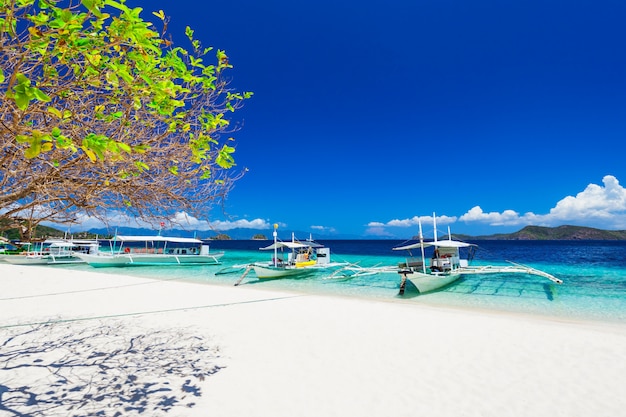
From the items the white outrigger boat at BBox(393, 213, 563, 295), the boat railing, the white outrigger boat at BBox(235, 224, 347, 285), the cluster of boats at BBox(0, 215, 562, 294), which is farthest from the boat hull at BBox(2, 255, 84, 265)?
the white outrigger boat at BBox(393, 213, 563, 295)

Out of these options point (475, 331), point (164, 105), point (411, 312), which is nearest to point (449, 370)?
point (475, 331)

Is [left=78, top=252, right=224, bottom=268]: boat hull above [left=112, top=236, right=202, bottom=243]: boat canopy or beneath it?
beneath

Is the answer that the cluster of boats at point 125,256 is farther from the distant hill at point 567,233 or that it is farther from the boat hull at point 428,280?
the distant hill at point 567,233

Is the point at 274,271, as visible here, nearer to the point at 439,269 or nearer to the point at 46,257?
the point at 439,269

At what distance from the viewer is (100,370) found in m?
5.24

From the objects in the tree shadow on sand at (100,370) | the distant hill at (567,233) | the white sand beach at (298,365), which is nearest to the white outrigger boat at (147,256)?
the white sand beach at (298,365)

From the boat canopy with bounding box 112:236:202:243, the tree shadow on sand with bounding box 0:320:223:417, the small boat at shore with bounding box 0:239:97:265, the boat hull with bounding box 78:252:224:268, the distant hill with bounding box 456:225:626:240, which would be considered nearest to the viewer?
the tree shadow on sand with bounding box 0:320:223:417

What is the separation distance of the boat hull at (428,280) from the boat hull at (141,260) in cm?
2482

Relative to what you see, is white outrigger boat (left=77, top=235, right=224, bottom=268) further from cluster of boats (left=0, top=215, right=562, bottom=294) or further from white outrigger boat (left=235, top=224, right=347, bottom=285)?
white outrigger boat (left=235, top=224, right=347, bottom=285)

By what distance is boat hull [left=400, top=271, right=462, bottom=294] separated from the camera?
15414mm

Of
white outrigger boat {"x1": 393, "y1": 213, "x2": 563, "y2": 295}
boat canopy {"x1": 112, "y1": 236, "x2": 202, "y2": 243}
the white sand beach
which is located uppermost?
boat canopy {"x1": 112, "y1": 236, "x2": 202, "y2": 243}

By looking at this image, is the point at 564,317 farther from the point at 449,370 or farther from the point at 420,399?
the point at 420,399

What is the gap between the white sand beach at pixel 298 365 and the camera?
4383mm

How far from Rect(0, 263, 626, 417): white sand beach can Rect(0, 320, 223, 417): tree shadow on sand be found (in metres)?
0.02
